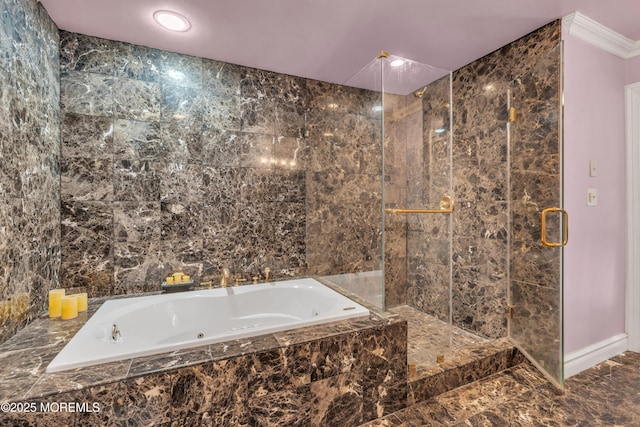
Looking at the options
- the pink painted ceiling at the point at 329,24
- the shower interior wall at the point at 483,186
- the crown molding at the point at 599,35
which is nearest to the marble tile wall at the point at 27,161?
the pink painted ceiling at the point at 329,24

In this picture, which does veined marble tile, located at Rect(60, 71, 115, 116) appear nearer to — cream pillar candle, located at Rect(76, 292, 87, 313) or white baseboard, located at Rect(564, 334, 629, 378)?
cream pillar candle, located at Rect(76, 292, 87, 313)

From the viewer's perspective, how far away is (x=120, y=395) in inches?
44.4

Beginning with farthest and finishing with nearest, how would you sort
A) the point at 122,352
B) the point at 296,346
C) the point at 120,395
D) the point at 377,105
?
the point at 377,105 < the point at 296,346 < the point at 122,352 < the point at 120,395

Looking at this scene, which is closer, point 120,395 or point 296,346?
point 120,395

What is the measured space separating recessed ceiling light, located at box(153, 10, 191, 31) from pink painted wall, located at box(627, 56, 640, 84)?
3.28 metres

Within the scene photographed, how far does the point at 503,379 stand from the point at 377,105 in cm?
210

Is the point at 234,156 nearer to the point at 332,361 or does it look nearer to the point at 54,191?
the point at 54,191

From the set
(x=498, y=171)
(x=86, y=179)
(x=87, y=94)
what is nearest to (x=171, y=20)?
(x=87, y=94)

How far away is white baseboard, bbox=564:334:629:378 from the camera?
2045 millimetres

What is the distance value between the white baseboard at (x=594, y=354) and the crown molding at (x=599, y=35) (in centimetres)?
217

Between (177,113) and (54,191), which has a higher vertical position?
(177,113)

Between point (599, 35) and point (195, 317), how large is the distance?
349 cm

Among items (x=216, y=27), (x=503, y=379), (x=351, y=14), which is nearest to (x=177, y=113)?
(x=216, y=27)

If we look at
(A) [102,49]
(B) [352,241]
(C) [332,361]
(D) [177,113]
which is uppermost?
(A) [102,49]
